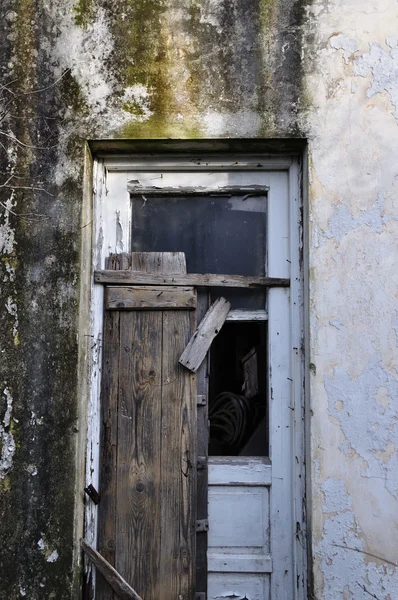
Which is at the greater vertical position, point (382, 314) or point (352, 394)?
point (382, 314)

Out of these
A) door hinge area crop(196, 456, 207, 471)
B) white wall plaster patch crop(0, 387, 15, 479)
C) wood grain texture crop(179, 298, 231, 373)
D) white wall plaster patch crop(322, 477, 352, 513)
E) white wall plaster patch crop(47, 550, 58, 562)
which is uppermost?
wood grain texture crop(179, 298, 231, 373)

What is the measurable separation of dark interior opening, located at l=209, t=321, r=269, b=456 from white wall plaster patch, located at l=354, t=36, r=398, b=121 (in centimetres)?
138

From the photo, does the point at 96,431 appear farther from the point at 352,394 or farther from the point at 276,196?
the point at 276,196

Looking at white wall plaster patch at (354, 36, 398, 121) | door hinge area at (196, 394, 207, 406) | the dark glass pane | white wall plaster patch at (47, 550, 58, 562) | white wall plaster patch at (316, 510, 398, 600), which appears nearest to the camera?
white wall plaster patch at (316, 510, 398, 600)

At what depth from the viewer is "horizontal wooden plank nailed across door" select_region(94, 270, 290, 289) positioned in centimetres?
327

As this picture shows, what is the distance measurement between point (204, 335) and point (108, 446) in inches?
30.8

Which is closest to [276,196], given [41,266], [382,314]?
[382,314]

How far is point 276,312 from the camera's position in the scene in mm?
3275

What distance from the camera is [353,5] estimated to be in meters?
3.18

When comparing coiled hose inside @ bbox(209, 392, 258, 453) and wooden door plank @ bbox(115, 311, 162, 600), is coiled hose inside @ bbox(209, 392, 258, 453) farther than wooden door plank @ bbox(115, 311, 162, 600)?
Yes

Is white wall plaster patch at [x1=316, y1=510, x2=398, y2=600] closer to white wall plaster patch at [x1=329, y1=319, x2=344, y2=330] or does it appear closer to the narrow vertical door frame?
the narrow vertical door frame

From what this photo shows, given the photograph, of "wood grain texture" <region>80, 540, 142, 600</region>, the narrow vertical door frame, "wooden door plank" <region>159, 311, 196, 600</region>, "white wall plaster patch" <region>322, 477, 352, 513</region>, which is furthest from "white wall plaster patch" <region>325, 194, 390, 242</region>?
"wood grain texture" <region>80, 540, 142, 600</region>

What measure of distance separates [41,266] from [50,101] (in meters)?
0.90

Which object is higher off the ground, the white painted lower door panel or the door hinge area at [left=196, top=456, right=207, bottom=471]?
the door hinge area at [left=196, top=456, right=207, bottom=471]
